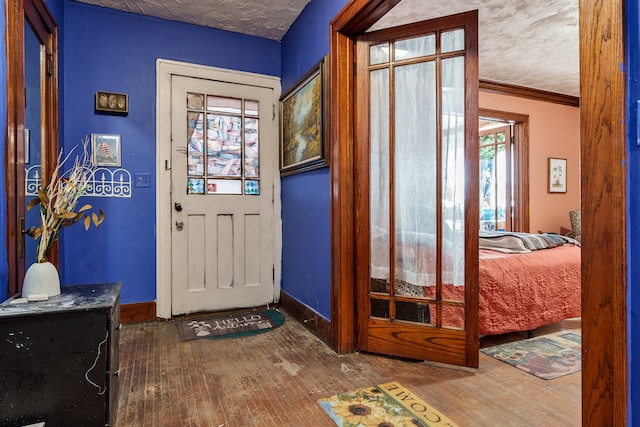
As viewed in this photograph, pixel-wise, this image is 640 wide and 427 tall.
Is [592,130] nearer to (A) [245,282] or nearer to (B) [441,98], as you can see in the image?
(B) [441,98]

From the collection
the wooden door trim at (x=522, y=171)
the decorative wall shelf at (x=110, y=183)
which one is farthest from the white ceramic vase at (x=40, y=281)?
the wooden door trim at (x=522, y=171)

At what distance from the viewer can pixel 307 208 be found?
292cm

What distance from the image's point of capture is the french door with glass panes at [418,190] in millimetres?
2123

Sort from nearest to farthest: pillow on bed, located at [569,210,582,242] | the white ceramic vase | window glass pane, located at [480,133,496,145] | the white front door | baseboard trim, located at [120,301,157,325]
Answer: the white ceramic vase → baseboard trim, located at [120,301,157,325] → the white front door → pillow on bed, located at [569,210,582,242] → window glass pane, located at [480,133,496,145]

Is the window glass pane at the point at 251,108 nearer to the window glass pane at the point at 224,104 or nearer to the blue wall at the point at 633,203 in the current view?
the window glass pane at the point at 224,104

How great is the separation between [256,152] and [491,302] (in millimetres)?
2347

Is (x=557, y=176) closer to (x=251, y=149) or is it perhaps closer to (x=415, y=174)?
(x=415, y=174)

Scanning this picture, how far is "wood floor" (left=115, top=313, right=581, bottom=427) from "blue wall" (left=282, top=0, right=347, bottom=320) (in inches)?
18.9

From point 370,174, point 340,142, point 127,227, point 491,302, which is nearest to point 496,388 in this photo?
point 491,302

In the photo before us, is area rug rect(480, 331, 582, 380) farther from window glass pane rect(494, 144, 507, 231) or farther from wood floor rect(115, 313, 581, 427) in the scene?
window glass pane rect(494, 144, 507, 231)

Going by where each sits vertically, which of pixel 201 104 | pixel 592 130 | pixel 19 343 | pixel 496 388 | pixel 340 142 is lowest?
pixel 496 388

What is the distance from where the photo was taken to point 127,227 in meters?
2.99

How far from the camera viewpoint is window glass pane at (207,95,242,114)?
10.6 ft

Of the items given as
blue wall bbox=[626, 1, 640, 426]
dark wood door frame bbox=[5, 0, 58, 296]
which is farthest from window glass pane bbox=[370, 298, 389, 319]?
dark wood door frame bbox=[5, 0, 58, 296]
